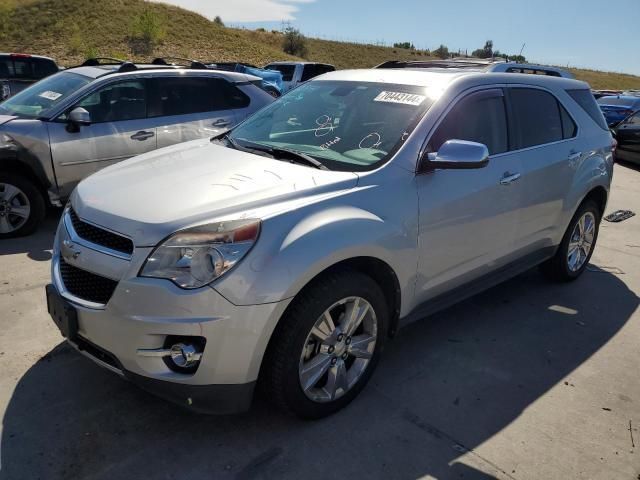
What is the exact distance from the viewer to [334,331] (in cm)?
277

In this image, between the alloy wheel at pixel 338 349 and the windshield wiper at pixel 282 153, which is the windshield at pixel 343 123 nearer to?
the windshield wiper at pixel 282 153

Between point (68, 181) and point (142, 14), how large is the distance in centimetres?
4737

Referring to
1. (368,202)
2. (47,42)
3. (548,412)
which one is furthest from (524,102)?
(47,42)

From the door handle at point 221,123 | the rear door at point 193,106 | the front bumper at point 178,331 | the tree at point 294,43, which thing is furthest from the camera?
the tree at point 294,43

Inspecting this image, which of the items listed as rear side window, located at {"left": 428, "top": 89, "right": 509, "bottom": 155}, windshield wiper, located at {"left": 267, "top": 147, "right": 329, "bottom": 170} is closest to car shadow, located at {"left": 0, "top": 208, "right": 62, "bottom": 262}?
windshield wiper, located at {"left": 267, "top": 147, "right": 329, "bottom": 170}

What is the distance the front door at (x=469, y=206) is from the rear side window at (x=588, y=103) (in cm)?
132

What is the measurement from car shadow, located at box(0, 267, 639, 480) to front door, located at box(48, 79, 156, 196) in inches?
110

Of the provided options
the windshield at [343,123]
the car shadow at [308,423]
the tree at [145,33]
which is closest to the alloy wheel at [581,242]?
the car shadow at [308,423]

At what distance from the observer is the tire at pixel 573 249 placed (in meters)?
4.68

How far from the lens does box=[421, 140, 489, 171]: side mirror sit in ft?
9.73

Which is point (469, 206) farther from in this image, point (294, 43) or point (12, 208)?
point (294, 43)

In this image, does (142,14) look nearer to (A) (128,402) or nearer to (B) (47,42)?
(B) (47,42)

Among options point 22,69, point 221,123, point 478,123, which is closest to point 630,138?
point 221,123

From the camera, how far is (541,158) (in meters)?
4.01
